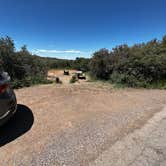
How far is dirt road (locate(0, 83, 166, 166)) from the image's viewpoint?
2.42 metres

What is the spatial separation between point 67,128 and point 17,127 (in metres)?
1.16

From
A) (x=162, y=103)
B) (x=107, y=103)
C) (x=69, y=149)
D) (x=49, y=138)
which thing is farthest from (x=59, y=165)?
(x=162, y=103)

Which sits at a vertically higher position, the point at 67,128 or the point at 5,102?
the point at 5,102

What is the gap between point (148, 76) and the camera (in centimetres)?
877

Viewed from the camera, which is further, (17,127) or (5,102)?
(17,127)

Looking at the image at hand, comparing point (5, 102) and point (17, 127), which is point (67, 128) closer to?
point (17, 127)

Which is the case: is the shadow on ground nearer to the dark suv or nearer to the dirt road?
the dirt road

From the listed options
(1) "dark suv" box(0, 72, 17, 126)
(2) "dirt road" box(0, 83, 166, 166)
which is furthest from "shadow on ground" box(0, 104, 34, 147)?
(1) "dark suv" box(0, 72, 17, 126)

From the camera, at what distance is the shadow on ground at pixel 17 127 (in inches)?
116

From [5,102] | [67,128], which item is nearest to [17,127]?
[5,102]

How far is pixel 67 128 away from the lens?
330cm

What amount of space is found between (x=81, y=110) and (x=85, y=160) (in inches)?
81.4

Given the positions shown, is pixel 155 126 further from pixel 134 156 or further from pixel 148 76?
pixel 148 76

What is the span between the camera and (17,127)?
3297 millimetres
